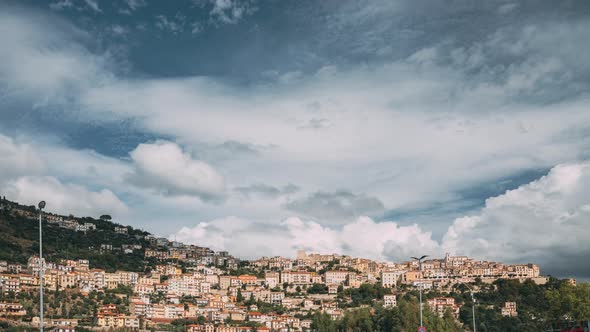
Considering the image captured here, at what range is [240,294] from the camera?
162 m

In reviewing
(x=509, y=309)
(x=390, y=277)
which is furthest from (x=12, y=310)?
(x=390, y=277)

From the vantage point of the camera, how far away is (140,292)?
148875 millimetres

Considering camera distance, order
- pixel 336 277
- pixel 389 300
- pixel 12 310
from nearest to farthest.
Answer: pixel 12 310 < pixel 389 300 < pixel 336 277

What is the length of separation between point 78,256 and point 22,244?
13.7m

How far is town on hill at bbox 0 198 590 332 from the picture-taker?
9188cm

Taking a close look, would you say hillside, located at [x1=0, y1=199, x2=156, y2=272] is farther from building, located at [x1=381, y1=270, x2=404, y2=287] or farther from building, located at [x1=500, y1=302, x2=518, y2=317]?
building, located at [x1=500, y1=302, x2=518, y2=317]

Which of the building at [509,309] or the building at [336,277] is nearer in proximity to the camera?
the building at [509,309]

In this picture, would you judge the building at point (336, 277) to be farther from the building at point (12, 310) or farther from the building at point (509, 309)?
the building at point (12, 310)

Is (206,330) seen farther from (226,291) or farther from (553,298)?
(553,298)

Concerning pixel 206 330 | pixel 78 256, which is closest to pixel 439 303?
pixel 206 330

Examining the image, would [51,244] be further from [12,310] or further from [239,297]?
[12,310]

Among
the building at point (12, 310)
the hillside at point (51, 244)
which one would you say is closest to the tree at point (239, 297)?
the hillside at point (51, 244)

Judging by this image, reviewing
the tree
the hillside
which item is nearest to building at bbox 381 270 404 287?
the tree

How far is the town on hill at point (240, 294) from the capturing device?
9188 centimetres
